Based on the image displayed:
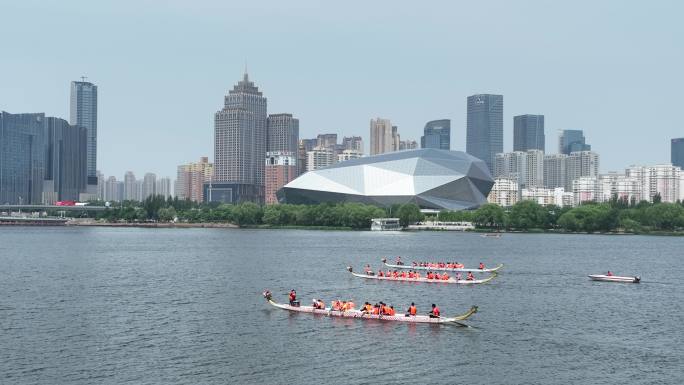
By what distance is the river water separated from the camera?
47.7m

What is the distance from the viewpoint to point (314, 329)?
6056 centimetres

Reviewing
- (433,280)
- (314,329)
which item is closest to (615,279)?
(433,280)

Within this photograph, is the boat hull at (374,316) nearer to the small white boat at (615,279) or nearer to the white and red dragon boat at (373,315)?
the white and red dragon boat at (373,315)

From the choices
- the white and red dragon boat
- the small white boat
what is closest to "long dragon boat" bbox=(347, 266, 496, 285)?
the small white boat

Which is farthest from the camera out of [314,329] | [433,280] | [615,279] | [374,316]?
[615,279]

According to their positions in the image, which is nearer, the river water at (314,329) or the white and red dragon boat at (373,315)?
Result: the river water at (314,329)

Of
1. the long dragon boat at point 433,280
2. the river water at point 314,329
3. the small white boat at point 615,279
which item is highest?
the small white boat at point 615,279

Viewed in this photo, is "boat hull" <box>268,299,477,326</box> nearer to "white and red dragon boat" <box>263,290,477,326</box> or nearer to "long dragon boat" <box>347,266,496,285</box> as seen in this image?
"white and red dragon boat" <box>263,290,477,326</box>

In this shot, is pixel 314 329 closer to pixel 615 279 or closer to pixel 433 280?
pixel 433 280

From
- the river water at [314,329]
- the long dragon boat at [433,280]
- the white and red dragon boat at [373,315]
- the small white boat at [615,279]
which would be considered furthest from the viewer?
the small white boat at [615,279]

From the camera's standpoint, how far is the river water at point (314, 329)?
156 feet

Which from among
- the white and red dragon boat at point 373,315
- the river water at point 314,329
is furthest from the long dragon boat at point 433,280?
the white and red dragon boat at point 373,315

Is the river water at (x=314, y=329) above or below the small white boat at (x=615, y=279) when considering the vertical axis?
below

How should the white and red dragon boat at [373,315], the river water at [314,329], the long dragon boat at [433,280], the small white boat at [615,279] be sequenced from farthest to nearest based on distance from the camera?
the small white boat at [615,279] → the long dragon boat at [433,280] → the white and red dragon boat at [373,315] → the river water at [314,329]
